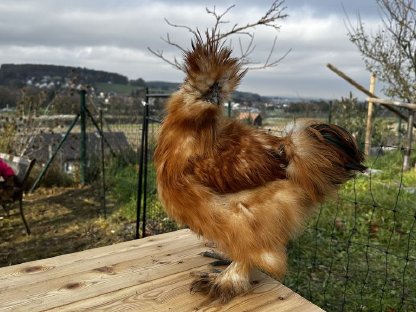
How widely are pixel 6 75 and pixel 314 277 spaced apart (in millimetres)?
9904

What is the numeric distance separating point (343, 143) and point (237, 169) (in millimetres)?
534

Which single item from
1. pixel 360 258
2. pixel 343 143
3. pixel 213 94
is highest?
pixel 213 94

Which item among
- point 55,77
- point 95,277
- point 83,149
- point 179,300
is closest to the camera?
point 179,300

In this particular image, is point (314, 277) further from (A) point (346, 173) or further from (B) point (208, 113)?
(B) point (208, 113)

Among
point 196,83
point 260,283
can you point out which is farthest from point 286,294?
point 196,83

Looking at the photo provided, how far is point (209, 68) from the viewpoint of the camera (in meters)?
1.71

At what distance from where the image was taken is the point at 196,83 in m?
1.74

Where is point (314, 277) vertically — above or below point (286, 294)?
below

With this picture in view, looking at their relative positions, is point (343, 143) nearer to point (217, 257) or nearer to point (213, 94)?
point (213, 94)

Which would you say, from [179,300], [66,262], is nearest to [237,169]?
[179,300]

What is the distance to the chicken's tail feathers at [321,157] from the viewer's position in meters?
1.76

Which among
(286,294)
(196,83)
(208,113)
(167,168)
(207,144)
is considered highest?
(196,83)

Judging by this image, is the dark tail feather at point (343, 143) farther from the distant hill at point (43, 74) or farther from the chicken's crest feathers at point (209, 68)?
the distant hill at point (43, 74)

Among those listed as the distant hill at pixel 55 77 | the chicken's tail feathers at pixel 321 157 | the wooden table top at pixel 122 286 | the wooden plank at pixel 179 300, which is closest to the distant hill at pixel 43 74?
the distant hill at pixel 55 77
